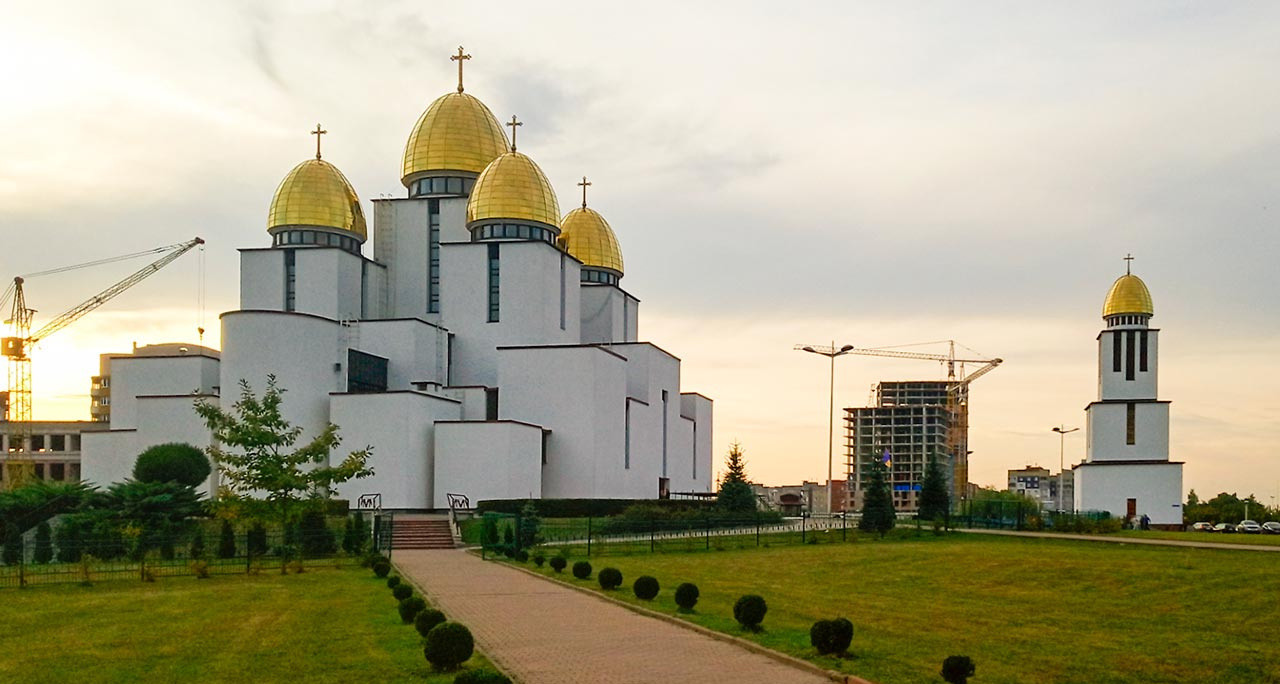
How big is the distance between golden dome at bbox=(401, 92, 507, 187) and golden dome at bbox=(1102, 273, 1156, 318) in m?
32.8

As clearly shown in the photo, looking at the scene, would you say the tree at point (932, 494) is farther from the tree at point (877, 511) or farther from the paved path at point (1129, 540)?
the tree at point (877, 511)

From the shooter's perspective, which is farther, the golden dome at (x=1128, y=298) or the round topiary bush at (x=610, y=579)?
the golden dome at (x=1128, y=298)

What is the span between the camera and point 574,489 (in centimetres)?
5334

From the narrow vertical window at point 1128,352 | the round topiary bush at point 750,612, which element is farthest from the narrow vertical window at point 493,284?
the round topiary bush at point 750,612

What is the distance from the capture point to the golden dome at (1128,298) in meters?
61.2

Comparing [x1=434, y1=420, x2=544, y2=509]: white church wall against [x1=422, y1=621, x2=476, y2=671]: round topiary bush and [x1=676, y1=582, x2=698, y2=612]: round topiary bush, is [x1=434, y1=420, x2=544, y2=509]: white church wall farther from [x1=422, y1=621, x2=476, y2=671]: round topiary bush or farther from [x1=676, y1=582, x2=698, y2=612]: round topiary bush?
[x1=422, y1=621, x2=476, y2=671]: round topiary bush

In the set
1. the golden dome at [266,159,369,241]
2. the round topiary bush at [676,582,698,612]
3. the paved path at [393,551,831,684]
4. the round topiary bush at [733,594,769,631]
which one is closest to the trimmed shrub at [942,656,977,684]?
the paved path at [393,551,831,684]

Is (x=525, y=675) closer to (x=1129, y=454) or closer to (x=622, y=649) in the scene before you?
(x=622, y=649)

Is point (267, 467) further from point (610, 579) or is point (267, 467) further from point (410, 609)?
point (410, 609)

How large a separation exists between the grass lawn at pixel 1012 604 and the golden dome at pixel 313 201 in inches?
1147

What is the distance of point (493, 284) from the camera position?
5700cm

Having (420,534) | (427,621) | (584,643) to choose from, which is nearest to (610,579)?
(584,643)

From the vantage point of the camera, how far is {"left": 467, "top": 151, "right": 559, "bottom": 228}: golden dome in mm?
56312

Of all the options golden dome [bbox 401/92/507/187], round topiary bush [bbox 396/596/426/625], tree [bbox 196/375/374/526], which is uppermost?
golden dome [bbox 401/92/507/187]
